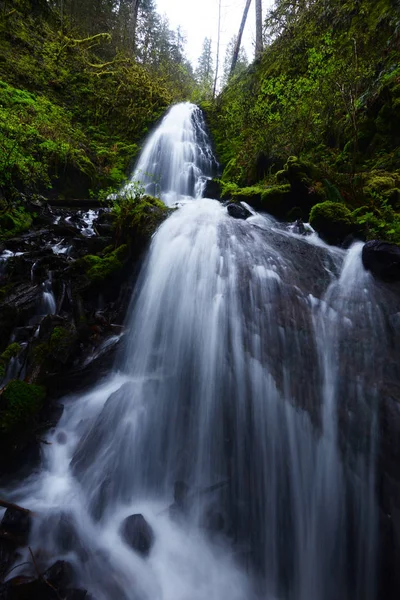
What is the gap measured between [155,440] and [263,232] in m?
3.85

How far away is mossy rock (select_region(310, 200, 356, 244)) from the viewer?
5090mm

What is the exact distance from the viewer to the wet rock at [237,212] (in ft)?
21.0

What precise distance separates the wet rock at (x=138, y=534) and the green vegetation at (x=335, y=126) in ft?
15.8

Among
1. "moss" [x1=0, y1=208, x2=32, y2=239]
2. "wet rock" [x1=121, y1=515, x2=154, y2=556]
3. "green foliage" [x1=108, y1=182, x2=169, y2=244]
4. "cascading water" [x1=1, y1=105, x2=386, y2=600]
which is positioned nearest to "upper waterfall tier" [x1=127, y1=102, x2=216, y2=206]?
"green foliage" [x1=108, y1=182, x2=169, y2=244]

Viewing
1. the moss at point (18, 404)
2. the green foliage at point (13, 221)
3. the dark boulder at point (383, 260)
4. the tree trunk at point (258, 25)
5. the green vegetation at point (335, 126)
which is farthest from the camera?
the tree trunk at point (258, 25)

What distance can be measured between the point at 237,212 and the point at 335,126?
404cm

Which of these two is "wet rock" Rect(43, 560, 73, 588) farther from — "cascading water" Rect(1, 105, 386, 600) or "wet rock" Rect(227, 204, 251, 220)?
"wet rock" Rect(227, 204, 251, 220)

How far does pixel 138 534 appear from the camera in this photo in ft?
9.05

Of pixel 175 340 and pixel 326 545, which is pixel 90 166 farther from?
pixel 326 545

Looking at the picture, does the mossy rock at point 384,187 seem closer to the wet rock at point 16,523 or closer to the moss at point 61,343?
the moss at point 61,343

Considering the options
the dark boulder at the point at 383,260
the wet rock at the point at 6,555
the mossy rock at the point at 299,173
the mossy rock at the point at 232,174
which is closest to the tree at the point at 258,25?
the mossy rock at the point at 232,174

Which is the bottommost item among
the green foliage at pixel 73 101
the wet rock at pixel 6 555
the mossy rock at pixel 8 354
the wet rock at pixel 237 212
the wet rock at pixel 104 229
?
the wet rock at pixel 6 555

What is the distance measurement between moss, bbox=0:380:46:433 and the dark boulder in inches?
171

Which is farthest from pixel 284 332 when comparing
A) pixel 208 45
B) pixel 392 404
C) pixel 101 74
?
pixel 208 45
